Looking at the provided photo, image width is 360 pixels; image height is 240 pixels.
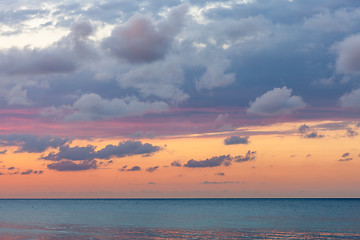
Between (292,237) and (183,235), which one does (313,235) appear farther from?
(183,235)

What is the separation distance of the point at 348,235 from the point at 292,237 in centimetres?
956

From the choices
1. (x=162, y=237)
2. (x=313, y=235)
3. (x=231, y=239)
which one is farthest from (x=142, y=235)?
(x=313, y=235)

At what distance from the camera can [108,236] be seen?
218 ft

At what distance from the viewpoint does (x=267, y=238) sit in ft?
209

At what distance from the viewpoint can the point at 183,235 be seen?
67500 millimetres

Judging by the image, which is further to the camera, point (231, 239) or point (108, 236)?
point (108, 236)

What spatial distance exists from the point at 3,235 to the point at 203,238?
3068 centimetres

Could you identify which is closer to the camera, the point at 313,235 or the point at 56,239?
the point at 56,239

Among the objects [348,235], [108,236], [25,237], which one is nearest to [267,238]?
[348,235]

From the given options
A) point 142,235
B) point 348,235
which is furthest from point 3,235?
point 348,235

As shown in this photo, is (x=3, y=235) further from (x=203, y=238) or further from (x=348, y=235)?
(x=348, y=235)

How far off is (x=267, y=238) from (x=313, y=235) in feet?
30.1

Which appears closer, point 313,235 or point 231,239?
point 231,239

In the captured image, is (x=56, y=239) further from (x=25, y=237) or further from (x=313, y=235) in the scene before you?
(x=313, y=235)
